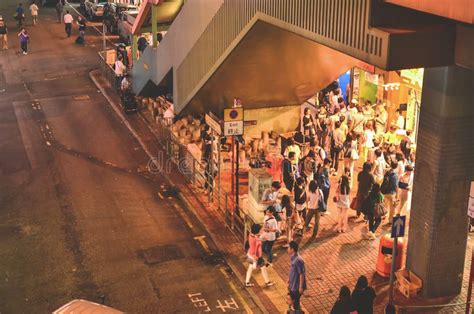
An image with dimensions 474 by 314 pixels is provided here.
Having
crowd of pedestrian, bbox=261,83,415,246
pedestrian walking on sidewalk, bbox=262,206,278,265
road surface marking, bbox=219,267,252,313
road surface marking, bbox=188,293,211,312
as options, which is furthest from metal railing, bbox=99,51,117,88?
road surface marking, bbox=188,293,211,312

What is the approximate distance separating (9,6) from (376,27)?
45.2 m

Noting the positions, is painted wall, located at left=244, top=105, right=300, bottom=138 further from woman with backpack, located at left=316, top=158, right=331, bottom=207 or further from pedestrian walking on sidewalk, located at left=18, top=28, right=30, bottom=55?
pedestrian walking on sidewalk, located at left=18, top=28, right=30, bottom=55

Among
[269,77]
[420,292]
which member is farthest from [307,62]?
[420,292]

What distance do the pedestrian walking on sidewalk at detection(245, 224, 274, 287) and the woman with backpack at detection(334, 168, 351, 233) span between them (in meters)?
2.70

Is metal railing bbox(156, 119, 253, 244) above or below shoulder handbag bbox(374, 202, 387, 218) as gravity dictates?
below

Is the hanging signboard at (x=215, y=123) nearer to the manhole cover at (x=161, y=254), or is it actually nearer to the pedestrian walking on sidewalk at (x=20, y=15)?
the manhole cover at (x=161, y=254)

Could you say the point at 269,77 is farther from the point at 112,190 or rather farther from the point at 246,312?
the point at 246,312

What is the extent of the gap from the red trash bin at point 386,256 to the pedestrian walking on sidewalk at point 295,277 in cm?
248

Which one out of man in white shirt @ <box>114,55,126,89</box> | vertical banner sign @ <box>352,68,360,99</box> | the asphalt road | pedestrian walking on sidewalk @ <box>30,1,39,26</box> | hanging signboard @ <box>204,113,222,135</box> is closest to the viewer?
the asphalt road

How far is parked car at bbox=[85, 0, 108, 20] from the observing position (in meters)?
42.4

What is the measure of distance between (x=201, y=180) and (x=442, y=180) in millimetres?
7831

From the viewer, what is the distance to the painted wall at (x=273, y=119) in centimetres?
2186

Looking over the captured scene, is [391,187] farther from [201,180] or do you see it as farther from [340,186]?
[201,180]

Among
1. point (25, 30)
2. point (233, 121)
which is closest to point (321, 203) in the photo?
point (233, 121)
